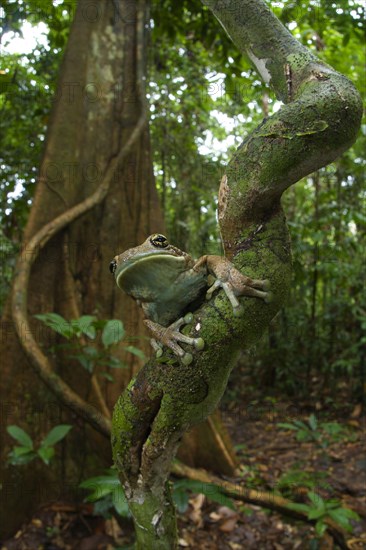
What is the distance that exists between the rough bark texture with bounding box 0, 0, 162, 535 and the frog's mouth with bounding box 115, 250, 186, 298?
194 centimetres

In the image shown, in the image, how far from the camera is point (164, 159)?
6855 millimetres

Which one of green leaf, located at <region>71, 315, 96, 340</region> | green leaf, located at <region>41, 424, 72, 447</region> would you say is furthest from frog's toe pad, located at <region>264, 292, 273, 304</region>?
green leaf, located at <region>41, 424, 72, 447</region>

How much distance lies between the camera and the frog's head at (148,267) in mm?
1532

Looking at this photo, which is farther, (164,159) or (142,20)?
A: (164,159)

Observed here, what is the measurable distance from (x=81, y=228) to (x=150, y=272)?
2.68 m

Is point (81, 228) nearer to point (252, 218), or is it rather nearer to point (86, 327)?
point (86, 327)

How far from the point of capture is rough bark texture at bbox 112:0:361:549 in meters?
1.30

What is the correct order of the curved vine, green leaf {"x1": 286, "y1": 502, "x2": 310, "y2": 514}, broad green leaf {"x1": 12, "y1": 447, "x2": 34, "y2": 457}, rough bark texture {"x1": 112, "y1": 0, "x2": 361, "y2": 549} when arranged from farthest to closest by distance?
the curved vine, green leaf {"x1": 286, "y1": 502, "x2": 310, "y2": 514}, broad green leaf {"x1": 12, "y1": 447, "x2": 34, "y2": 457}, rough bark texture {"x1": 112, "y1": 0, "x2": 361, "y2": 549}

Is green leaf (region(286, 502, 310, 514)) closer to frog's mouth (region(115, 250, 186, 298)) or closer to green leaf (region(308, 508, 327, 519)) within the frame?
green leaf (region(308, 508, 327, 519))

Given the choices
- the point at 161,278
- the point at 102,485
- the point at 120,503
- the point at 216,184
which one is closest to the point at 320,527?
the point at 120,503

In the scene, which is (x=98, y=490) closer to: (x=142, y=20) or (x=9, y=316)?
(x=9, y=316)

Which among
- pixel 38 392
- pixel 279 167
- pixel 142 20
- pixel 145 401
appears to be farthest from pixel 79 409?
pixel 142 20

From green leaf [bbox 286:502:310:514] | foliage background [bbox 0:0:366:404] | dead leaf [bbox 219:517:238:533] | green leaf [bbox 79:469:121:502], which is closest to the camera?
green leaf [bbox 79:469:121:502]

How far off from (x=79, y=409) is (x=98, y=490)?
2.11 ft
